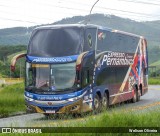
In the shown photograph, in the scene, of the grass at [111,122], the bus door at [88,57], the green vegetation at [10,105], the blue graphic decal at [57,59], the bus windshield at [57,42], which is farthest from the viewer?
the green vegetation at [10,105]

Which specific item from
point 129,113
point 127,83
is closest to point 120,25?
point 127,83

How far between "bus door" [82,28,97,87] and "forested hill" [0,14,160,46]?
83513mm

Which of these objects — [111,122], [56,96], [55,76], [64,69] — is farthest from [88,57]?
[111,122]

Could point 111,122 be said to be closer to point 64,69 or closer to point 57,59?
point 64,69

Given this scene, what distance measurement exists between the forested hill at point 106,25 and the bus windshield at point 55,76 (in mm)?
84857

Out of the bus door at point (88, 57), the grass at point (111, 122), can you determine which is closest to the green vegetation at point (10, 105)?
the bus door at point (88, 57)

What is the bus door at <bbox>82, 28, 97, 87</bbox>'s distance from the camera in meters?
19.7

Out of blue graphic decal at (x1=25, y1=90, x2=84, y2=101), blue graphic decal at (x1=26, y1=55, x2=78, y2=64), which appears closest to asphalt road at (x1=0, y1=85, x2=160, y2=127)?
blue graphic decal at (x1=25, y1=90, x2=84, y2=101)

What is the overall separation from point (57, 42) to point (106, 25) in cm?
13913

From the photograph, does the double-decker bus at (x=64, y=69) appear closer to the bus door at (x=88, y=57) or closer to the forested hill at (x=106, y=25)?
the bus door at (x=88, y=57)

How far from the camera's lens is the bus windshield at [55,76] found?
63.2 ft

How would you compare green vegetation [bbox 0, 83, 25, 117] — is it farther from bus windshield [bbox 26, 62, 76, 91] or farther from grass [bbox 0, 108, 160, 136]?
grass [bbox 0, 108, 160, 136]

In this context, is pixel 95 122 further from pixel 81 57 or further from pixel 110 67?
pixel 110 67

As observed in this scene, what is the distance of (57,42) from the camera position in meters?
19.5
